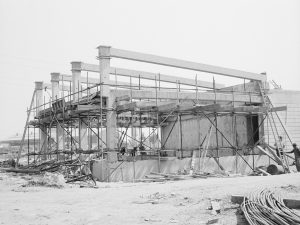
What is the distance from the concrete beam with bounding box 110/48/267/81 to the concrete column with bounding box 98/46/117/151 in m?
0.41

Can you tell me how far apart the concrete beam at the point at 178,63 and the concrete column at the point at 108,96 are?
0.41 m

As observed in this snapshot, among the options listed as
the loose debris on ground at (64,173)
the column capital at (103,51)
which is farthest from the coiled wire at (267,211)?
the column capital at (103,51)

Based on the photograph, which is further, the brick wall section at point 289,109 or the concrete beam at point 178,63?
the brick wall section at point 289,109

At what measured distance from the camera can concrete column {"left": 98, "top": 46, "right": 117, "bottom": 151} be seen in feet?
65.1

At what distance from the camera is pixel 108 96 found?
19922mm

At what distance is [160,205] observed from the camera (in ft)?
35.8

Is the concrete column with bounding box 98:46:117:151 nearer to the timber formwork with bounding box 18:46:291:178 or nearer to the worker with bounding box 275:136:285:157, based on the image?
the timber formwork with bounding box 18:46:291:178

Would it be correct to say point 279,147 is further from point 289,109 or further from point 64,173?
point 64,173

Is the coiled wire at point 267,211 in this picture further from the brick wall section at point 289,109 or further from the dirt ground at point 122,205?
the brick wall section at point 289,109

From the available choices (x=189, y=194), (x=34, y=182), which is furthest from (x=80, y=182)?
(x=189, y=194)

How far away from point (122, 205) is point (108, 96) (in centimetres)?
929

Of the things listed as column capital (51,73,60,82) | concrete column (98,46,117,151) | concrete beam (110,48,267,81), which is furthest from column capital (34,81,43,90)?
concrete column (98,46,117,151)

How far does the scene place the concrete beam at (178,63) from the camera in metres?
21.0

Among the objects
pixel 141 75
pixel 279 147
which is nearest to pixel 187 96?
pixel 279 147
